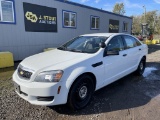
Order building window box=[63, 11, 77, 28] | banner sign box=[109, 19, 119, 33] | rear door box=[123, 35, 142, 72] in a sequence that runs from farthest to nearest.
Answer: banner sign box=[109, 19, 119, 33] → building window box=[63, 11, 77, 28] → rear door box=[123, 35, 142, 72]

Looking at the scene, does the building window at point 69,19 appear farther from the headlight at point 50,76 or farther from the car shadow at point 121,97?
the headlight at point 50,76

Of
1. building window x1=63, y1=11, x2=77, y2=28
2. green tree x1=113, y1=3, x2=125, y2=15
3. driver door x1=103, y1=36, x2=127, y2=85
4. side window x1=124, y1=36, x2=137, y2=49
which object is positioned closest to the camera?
driver door x1=103, y1=36, x2=127, y2=85

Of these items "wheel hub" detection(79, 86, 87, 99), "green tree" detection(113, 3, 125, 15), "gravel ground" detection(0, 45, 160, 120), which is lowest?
"gravel ground" detection(0, 45, 160, 120)

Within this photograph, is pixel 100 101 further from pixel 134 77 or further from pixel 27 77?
pixel 134 77

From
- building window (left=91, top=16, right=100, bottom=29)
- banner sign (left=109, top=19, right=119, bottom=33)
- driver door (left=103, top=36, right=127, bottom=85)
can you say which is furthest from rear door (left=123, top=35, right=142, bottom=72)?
banner sign (left=109, top=19, right=119, bottom=33)

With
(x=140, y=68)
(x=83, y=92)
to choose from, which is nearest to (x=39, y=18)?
(x=140, y=68)

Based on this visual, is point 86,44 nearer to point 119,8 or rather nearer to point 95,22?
point 95,22

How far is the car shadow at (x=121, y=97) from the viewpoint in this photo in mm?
3410

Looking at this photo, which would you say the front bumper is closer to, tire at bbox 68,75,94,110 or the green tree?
tire at bbox 68,75,94,110

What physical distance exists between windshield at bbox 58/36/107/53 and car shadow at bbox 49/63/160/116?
1215 millimetres

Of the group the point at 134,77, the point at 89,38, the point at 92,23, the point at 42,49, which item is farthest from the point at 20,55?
the point at 92,23

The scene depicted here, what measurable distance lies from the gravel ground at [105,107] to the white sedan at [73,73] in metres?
0.28

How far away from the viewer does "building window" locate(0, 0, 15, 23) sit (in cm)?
776

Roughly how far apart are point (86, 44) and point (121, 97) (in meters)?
1.64
